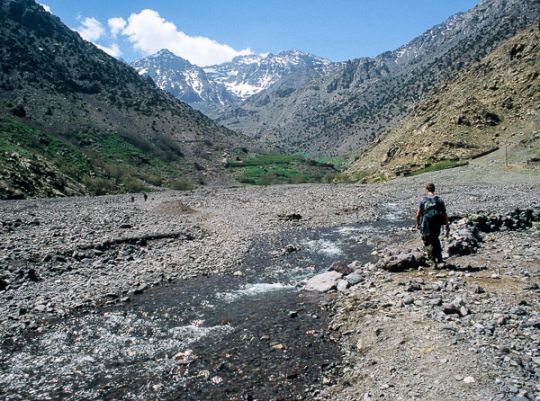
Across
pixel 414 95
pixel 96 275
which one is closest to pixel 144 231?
pixel 96 275

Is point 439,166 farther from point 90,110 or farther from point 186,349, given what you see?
point 90,110

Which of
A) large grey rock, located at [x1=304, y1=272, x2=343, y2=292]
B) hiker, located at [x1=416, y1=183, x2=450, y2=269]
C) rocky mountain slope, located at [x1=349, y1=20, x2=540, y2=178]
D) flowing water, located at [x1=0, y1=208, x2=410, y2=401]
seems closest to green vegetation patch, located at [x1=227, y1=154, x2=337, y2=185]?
rocky mountain slope, located at [x1=349, y1=20, x2=540, y2=178]

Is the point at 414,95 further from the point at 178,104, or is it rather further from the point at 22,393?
the point at 22,393

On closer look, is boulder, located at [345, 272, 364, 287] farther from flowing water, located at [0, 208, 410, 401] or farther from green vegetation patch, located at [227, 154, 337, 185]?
green vegetation patch, located at [227, 154, 337, 185]

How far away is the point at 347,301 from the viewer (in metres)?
14.1

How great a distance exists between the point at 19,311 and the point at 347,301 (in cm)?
1113

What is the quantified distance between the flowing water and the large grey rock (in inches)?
19.3

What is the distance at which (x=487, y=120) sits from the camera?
66188 mm

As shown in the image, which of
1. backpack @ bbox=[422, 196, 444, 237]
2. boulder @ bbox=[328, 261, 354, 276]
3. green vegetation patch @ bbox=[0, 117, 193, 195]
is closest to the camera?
backpack @ bbox=[422, 196, 444, 237]

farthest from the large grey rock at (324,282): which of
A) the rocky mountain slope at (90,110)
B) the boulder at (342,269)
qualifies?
the rocky mountain slope at (90,110)

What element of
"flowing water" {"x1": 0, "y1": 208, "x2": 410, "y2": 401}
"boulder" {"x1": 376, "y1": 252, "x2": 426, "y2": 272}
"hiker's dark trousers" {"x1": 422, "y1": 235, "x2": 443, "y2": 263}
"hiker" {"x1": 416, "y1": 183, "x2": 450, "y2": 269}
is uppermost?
"hiker" {"x1": 416, "y1": 183, "x2": 450, "y2": 269}

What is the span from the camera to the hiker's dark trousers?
15.2m

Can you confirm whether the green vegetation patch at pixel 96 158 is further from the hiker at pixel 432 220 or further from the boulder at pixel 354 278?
the hiker at pixel 432 220

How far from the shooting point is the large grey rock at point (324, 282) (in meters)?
15.9
